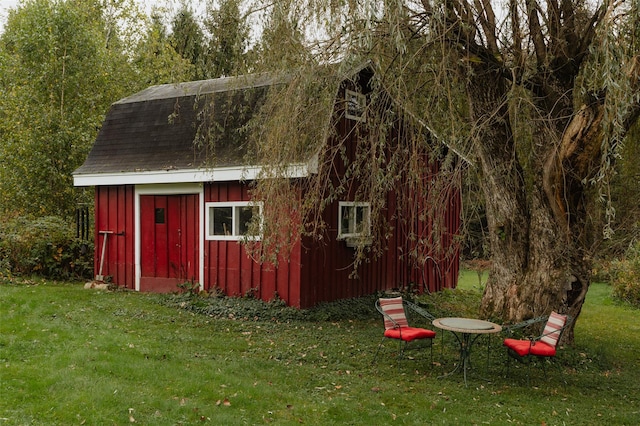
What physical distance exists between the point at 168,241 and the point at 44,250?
3.70m

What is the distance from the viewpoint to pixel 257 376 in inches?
260

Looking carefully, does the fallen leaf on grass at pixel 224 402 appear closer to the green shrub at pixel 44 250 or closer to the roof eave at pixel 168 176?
the roof eave at pixel 168 176

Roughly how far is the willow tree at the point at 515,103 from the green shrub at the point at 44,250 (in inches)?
377

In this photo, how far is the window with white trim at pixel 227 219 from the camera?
11125mm

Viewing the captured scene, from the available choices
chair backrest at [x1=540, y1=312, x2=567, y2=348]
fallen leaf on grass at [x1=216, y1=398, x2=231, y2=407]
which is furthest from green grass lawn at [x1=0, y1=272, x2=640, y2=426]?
chair backrest at [x1=540, y1=312, x2=567, y2=348]

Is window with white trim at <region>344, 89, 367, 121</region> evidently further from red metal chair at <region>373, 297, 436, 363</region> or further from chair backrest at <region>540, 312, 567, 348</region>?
chair backrest at <region>540, 312, 567, 348</region>

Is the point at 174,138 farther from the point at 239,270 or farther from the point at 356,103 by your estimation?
the point at 356,103

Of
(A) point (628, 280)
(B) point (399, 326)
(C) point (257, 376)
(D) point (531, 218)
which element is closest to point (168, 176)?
(C) point (257, 376)

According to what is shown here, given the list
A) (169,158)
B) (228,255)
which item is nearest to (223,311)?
(228,255)

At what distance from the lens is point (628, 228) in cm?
1144

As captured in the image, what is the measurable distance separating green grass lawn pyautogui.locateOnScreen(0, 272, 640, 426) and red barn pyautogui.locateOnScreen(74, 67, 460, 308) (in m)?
1.33

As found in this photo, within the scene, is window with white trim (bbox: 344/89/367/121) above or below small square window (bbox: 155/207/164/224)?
above

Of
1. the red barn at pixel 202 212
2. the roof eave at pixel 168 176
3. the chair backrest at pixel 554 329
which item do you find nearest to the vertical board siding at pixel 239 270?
the red barn at pixel 202 212

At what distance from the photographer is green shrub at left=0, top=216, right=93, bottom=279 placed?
13.3 meters
